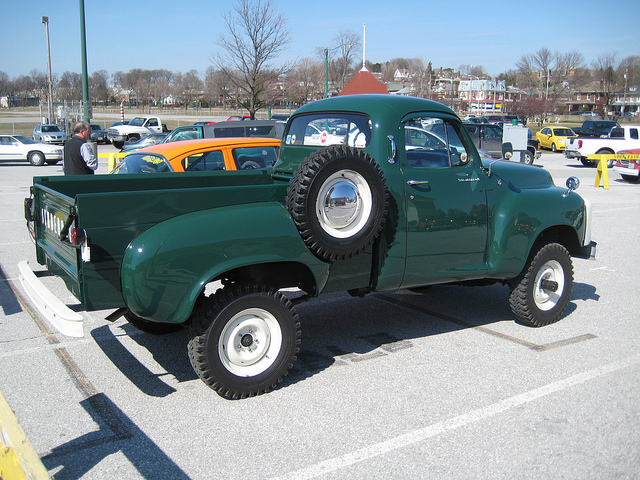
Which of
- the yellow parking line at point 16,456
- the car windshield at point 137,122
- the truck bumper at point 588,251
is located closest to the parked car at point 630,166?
the truck bumper at point 588,251

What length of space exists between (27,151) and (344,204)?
2417 centimetres

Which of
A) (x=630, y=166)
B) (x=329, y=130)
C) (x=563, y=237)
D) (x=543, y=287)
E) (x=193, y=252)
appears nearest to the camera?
(x=193, y=252)

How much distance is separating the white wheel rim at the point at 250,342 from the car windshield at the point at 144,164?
16.1 feet

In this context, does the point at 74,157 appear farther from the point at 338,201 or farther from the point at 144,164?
the point at 338,201

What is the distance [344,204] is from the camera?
4180 millimetres

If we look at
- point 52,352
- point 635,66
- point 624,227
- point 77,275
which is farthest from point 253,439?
point 635,66

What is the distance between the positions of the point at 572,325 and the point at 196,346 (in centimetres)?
388

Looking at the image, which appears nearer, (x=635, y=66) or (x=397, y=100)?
(x=397, y=100)

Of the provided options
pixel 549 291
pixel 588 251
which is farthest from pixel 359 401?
pixel 588 251

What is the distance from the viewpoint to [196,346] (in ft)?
12.7

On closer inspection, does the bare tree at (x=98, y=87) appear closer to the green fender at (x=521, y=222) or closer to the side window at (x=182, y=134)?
the side window at (x=182, y=134)

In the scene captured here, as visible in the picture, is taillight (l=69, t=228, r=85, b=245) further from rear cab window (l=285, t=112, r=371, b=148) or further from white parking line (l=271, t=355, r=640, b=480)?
rear cab window (l=285, t=112, r=371, b=148)

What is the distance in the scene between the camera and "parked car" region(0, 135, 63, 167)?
24531 millimetres

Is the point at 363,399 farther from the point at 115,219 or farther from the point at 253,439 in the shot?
the point at 115,219
